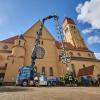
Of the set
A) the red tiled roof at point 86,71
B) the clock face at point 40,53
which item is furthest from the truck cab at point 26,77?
the red tiled roof at point 86,71

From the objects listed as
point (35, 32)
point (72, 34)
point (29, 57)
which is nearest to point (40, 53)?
point (29, 57)

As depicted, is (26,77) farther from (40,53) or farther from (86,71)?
(86,71)

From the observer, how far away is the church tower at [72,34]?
183 ft

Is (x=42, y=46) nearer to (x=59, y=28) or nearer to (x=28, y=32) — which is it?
(x=28, y=32)

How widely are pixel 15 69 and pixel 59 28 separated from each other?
71.8 ft

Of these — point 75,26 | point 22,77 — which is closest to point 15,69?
point 22,77

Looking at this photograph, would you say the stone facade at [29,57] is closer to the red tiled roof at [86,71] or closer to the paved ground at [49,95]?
the red tiled roof at [86,71]

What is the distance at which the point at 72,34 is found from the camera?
5850 cm

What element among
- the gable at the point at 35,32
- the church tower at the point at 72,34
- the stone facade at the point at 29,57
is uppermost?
the church tower at the point at 72,34

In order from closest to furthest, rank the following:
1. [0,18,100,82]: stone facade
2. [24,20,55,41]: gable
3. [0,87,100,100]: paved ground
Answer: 1. [0,87,100,100]: paved ground
2. [0,18,100,82]: stone facade
3. [24,20,55,41]: gable

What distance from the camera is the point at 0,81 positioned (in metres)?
31.1

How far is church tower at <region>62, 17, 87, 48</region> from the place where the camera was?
183 feet

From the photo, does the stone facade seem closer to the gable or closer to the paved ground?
the gable

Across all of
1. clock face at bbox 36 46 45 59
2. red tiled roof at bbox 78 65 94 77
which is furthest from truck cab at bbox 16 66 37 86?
red tiled roof at bbox 78 65 94 77
